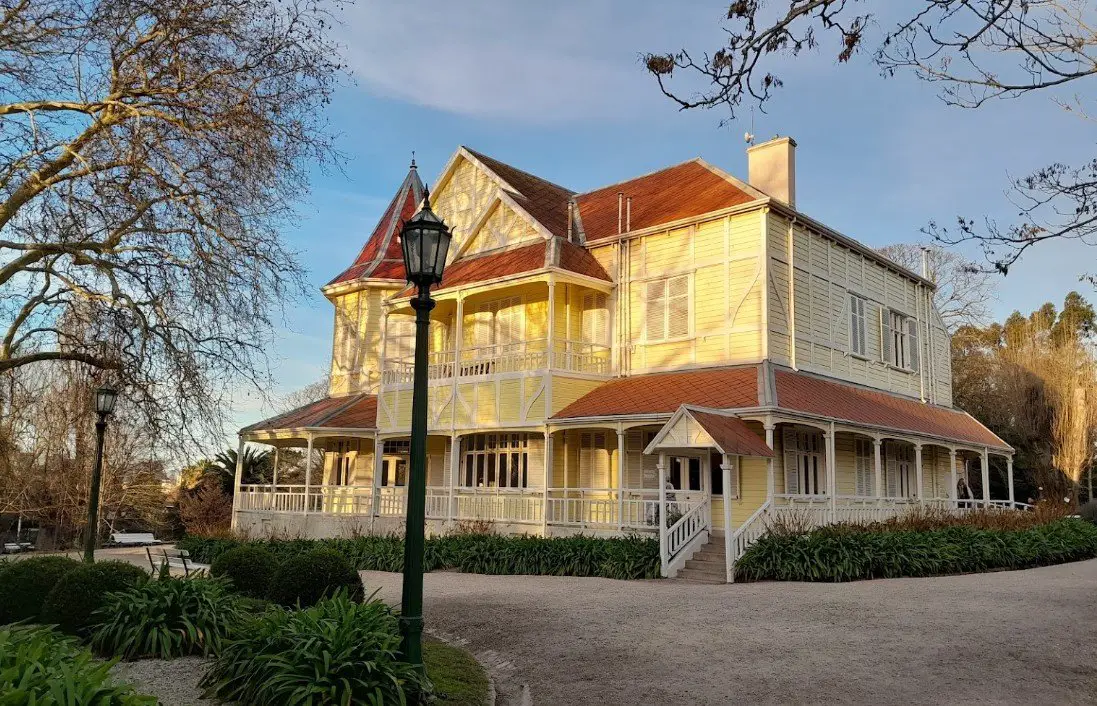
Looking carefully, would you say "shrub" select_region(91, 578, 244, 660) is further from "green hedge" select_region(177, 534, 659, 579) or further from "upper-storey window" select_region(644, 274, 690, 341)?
"upper-storey window" select_region(644, 274, 690, 341)

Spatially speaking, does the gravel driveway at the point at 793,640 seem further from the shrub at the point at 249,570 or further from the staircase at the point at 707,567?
the shrub at the point at 249,570

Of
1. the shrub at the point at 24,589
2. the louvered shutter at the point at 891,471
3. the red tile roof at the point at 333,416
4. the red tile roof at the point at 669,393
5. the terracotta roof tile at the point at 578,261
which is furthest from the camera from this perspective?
the red tile roof at the point at 333,416

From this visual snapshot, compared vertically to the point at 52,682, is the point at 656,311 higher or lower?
higher

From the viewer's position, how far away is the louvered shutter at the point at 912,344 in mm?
26172

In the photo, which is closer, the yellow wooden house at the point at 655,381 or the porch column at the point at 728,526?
the porch column at the point at 728,526

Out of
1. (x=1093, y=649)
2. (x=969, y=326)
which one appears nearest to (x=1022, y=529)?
(x=1093, y=649)

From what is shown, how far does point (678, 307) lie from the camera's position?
2147cm

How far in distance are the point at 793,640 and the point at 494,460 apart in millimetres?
15513

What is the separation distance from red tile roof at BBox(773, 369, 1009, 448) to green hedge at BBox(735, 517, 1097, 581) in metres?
2.96

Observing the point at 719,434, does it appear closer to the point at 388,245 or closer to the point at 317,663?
the point at 317,663

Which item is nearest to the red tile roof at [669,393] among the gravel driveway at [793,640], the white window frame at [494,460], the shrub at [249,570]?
the white window frame at [494,460]

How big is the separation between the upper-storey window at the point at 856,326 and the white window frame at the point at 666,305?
5266 mm

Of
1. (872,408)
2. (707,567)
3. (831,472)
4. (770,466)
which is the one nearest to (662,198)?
(872,408)

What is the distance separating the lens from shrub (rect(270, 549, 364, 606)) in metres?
10.1
